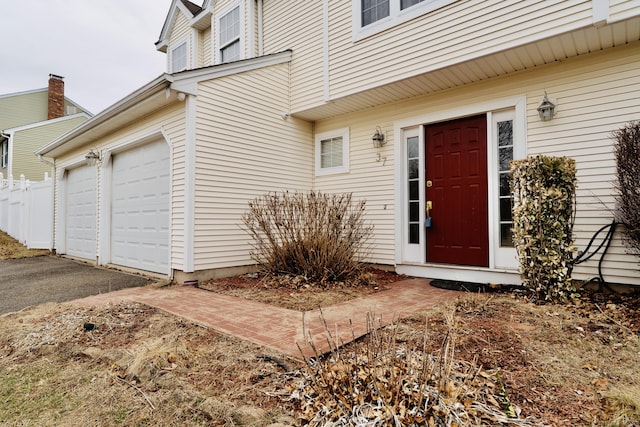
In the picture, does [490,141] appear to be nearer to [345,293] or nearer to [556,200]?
[556,200]

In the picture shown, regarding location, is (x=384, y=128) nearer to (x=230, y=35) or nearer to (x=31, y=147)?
(x=230, y=35)

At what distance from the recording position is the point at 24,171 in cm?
1639

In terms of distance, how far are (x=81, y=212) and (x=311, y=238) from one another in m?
6.75

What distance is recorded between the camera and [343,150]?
7.07 m

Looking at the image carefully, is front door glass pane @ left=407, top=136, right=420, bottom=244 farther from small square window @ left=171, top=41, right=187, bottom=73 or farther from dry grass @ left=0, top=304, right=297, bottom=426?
small square window @ left=171, top=41, right=187, bottom=73

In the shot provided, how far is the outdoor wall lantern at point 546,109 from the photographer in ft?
15.4

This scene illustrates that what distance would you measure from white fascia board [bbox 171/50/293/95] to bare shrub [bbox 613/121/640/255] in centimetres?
557

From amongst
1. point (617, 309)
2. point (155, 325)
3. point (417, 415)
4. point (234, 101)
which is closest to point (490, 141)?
point (617, 309)

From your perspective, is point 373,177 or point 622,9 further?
point 373,177

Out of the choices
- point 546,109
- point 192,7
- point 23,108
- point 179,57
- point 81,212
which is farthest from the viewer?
point 23,108

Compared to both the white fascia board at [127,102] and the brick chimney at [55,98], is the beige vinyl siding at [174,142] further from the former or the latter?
the brick chimney at [55,98]

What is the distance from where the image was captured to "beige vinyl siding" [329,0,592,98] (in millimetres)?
4246

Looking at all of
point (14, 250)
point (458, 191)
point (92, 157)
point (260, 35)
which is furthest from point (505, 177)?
point (14, 250)

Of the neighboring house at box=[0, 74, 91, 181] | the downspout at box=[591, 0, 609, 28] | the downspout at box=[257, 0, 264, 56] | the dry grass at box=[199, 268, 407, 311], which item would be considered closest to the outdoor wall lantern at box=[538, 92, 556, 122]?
the downspout at box=[591, 0, 609, 28]
